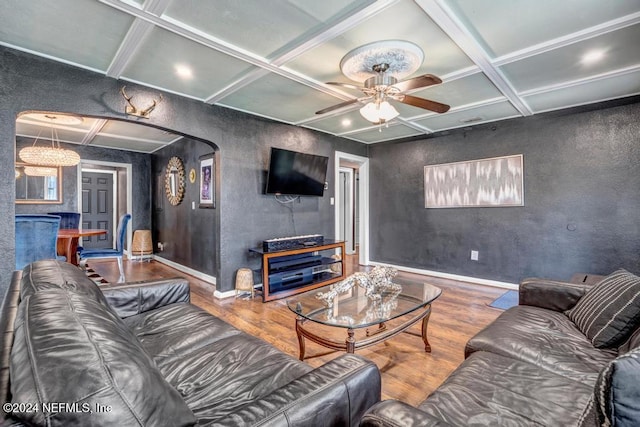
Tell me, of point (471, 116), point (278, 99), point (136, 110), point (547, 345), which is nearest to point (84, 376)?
point (547, 345)

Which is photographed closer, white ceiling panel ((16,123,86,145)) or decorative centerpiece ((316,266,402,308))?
decorative centerpiece ((316,266,402,308))

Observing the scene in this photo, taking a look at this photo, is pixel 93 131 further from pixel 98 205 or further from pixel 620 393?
pixel 620 393

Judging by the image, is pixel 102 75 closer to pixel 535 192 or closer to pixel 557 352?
pixel 557 352

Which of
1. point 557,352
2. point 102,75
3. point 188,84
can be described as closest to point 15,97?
point 102,75

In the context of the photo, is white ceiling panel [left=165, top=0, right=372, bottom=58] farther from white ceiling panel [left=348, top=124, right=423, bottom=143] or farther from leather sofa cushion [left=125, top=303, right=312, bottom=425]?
white ceiling panel [left=348, top=124, right=423, bottom=143]

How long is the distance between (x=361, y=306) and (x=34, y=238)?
3.45 m

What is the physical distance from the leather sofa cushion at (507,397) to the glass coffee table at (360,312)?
62cm

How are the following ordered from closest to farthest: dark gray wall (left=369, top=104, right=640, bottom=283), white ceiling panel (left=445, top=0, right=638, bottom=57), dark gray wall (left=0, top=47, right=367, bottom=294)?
white ceiling panel (left=445, top=0, right=638, bottom=57) → dark gray wall (left=0, top=47, right=367, bottom=294) → dark gray wall (left=369, top=104, right=640, bottom=283)

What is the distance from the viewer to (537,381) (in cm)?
124

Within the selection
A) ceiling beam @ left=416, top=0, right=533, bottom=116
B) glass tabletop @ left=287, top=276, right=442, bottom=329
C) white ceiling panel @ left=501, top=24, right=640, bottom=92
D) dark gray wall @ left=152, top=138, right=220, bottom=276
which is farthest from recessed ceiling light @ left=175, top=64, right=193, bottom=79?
white ceiling panel @ left=501, top=24, right=640, bottom=92

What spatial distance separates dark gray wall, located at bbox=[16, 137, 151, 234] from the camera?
5.39 meters

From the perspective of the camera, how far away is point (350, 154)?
5410 millimetres

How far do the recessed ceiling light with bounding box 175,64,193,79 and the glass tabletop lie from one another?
2.17 m

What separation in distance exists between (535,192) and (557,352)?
3104mm
